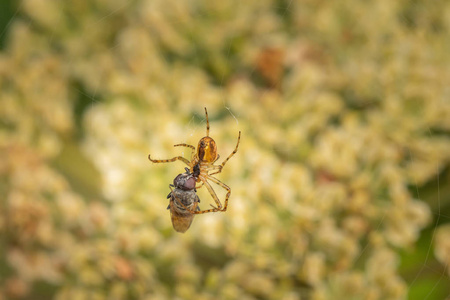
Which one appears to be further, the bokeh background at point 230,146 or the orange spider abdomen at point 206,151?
the bokeh background at point 230,146

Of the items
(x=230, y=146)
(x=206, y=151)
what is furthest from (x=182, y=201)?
(x=230, y=146)

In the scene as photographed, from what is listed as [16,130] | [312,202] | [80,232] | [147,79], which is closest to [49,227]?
[80,232]

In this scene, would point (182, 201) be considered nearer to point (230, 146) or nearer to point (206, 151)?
point (206, 151)

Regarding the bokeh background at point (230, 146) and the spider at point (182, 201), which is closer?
the spider at point (182, 201)

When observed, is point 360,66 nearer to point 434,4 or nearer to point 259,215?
point 434,4

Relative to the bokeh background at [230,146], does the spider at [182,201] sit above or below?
below
